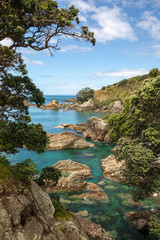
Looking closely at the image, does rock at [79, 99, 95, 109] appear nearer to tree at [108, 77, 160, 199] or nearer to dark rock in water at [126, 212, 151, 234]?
dark rock in water at [126, 212, 151, 234]

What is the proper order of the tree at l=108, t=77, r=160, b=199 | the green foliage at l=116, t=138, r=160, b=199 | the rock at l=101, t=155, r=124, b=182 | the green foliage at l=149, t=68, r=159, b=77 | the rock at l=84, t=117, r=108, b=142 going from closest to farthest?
the green foliage at l=116, t=138, r=160, b=199 → the tree at l=108, t=77, r=160, b=199 → the rock at l=101, t=155, r=124, b=182 → the rock at l=84, t=117, r=108, b=142 → the green foliage at l=149, t=68, r=159, b=77

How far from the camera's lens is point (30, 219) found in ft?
33.8

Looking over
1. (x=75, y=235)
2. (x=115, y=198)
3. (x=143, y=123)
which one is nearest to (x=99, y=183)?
(x=115, y=198)

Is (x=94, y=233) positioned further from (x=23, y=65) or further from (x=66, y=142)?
(x=66, y=142)

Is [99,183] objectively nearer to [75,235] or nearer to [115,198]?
[115,198]

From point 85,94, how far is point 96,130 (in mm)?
103939

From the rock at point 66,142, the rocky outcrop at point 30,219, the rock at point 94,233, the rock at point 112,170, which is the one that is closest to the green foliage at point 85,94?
the rock at point 66,142

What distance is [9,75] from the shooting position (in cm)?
1388

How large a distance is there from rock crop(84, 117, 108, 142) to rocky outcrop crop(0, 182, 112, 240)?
45060mm

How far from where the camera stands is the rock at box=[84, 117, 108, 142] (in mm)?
58188

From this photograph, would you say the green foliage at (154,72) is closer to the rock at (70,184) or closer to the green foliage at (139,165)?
the rock at (70,184)

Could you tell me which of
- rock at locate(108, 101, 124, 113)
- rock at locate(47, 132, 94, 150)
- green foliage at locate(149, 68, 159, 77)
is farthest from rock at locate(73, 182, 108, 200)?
rock at locate(108, 101, 124, 113)

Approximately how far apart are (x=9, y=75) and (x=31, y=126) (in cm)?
463

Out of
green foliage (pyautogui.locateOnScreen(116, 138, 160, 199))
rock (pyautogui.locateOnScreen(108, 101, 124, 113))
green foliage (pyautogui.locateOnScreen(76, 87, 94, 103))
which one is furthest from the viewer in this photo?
green foliage (pyautogui.locateOnScreen(76, 87, 94, 103))
